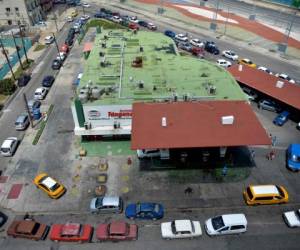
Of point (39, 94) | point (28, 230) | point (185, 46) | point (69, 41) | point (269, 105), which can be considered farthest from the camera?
point (69, 41)

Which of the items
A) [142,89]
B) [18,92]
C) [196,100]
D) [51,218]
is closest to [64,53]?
[18,92]

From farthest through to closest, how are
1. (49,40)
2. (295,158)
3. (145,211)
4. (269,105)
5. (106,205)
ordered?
(49,40), (269,105), (295,158), (106,205), (145,211)

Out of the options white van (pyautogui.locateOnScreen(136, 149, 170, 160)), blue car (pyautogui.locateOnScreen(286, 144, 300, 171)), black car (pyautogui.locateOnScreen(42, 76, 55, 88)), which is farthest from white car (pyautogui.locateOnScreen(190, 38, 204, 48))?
white van (pyautogui.locateOnScreen(136, 149, 170, 160))

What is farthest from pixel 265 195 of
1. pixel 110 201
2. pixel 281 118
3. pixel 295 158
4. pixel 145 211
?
pixel 281 118

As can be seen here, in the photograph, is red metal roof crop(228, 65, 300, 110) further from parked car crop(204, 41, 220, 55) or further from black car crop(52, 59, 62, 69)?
black car crop(52, 59, 62, 69)

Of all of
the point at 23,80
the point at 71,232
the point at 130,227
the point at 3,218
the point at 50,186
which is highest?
the point at 23,80

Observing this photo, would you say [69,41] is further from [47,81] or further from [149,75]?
[149,75]

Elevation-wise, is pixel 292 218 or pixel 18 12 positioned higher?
pixel 18 12
